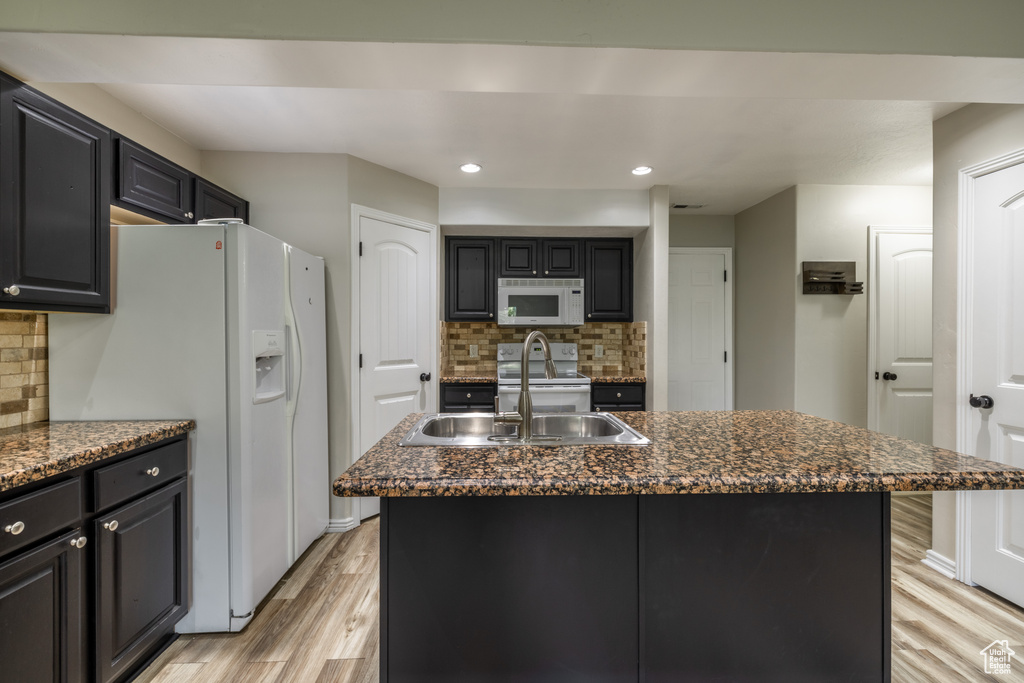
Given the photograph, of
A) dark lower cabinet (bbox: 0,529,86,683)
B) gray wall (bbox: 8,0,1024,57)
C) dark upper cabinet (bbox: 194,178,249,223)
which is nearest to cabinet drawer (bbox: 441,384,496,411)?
dark upper cabinet (bbox: 194,178,249,223)

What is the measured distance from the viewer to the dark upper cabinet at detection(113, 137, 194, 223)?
6.45 feet

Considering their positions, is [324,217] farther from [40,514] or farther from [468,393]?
[40,514]

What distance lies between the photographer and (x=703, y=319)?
4.55 metres

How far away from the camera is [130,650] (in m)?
1.61

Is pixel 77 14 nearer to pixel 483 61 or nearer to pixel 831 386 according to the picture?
pixel 483 61

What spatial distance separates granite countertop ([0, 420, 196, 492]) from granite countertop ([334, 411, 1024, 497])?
83 cm

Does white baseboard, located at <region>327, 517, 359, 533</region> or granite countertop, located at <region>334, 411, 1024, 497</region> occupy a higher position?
granite countertop, located at <region>334, 411, 1024, 497</region>

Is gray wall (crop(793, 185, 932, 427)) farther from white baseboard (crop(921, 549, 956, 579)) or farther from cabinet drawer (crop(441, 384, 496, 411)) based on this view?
cabinet drawer (crop(441, 384, 496, 411))

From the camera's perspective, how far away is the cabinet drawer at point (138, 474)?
150 cm

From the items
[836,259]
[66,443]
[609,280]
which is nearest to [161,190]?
[66,443]

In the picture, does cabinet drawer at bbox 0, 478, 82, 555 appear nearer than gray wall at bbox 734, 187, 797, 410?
Yes

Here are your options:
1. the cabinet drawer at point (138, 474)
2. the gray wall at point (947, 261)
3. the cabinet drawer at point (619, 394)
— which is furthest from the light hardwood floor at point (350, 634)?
the cabinet drawer at point (619, 394)

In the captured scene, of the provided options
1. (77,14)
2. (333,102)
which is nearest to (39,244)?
(77,14)

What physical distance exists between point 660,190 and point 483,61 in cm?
255
